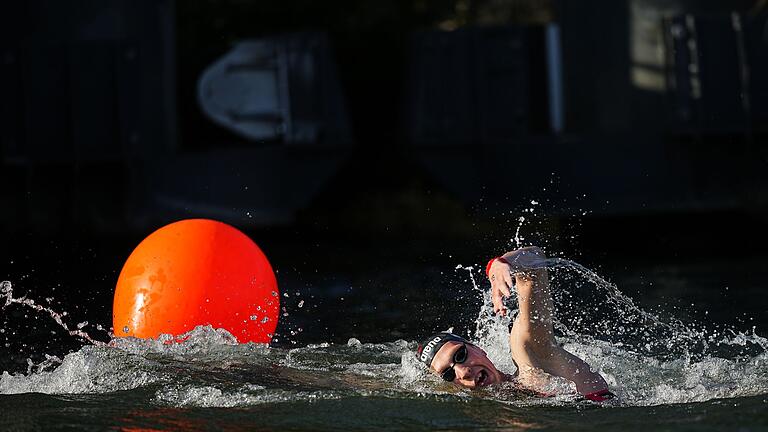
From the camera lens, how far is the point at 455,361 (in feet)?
21.1

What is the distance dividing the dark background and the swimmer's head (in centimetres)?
558

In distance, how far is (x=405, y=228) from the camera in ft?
50.4

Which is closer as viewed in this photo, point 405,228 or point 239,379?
point 239,379

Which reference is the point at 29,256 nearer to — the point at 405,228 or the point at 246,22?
the point at 405,228

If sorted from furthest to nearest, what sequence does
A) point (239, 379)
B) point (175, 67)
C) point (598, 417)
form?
1. point (175, 67)
2. point (239, 379)
3. point (598, 417)

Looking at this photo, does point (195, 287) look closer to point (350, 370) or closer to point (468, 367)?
point (350, 370)

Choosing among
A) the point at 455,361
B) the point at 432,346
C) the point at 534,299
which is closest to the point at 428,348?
the point at 432,346

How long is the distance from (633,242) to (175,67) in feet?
17.1

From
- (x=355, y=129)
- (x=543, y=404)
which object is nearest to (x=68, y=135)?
(x=355, y=129)

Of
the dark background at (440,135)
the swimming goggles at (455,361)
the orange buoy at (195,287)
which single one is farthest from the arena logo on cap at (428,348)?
the dark background at (440,135)

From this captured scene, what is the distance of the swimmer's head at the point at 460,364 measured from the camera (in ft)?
21.1

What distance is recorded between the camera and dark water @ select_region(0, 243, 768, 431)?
20.1 ft

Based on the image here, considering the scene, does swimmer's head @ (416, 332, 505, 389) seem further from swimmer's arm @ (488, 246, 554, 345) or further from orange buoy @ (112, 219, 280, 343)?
orange buoy @ (112, 219, 280, 343)

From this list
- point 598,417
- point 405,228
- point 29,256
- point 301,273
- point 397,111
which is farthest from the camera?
point 397,111
